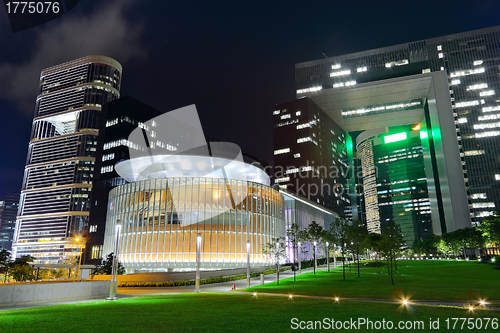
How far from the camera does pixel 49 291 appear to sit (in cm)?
2205

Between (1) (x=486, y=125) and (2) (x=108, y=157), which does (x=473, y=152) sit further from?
(2) (x=108, y=157)

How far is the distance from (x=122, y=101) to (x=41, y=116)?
80771mm

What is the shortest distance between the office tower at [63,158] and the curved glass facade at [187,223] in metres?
107

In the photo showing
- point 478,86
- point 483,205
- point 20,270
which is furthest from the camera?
point 478,86

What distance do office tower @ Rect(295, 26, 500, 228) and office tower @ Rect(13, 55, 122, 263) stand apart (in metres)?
109

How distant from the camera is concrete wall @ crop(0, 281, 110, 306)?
786 inches

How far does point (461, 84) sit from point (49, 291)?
154m

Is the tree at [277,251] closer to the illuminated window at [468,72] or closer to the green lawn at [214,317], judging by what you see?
the green lawn at [214,317]

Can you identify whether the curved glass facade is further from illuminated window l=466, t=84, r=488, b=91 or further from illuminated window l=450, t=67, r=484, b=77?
illuminated window l=450, t=67, r=484, b=77

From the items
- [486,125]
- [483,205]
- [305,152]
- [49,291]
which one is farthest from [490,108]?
[49,291]

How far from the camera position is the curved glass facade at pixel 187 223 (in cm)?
5697

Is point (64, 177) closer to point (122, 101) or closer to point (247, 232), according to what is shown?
point (122, 101)

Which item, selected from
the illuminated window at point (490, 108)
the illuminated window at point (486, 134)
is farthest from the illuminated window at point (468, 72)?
the illuminated window at point (486, 134)

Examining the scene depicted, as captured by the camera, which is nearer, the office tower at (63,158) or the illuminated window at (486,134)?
the illuminated window at (486,134)
